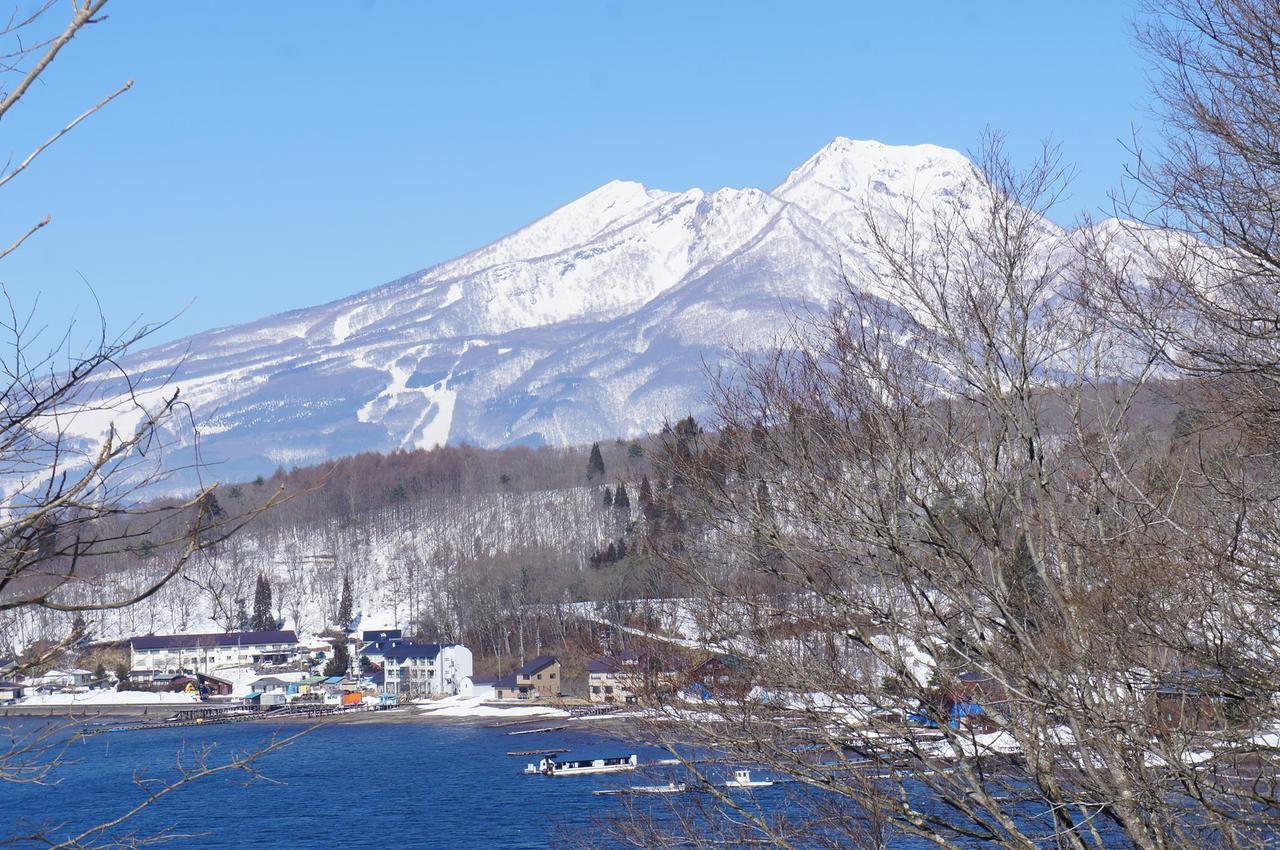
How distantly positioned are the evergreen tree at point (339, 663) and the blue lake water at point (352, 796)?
17.0 m

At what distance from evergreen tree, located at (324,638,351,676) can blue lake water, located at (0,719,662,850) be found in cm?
1699

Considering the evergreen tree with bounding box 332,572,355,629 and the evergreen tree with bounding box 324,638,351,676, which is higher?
the evergreen tree with bounding box 332,572,355,629

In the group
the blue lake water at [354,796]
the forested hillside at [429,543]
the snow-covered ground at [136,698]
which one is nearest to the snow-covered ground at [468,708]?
the blue lake water at [354,796]

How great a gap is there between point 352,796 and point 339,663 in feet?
107

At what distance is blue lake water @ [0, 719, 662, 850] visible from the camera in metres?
25.6

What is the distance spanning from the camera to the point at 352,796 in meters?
31.4

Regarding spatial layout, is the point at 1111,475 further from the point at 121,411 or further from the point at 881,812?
the point at 121,411

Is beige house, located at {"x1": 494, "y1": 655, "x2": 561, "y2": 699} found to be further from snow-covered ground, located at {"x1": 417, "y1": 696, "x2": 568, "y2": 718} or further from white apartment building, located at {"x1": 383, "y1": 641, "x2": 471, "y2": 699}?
white apartment building, located at {"x1": 383, "y1": 641, "x2": 471, "y2": 699}

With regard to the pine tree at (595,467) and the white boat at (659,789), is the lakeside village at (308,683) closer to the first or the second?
the pine tree at (595,467)

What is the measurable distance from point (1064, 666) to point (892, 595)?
1008 mm

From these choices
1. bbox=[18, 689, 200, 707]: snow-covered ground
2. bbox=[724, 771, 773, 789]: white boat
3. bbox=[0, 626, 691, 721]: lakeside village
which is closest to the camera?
bbox=[724, 771, 773, 789]: white boat

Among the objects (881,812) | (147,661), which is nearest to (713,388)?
(881,812)

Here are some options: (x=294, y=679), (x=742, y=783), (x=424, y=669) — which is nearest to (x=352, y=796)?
(x=424, y=669)

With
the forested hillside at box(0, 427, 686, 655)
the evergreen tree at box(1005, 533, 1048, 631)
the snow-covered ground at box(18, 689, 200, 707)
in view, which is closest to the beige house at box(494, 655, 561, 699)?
the forested hillside at box(0, 427, 686, 655)
